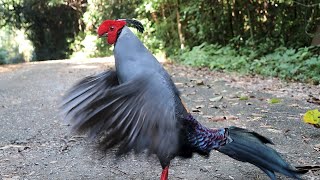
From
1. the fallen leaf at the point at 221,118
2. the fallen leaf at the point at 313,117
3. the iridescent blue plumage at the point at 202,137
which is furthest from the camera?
the fallen leaf at the point at 221,118

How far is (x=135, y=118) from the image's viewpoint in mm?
2014

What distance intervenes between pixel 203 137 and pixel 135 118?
23.4 inches

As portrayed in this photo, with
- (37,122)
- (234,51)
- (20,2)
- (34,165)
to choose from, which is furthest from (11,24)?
(34,165)

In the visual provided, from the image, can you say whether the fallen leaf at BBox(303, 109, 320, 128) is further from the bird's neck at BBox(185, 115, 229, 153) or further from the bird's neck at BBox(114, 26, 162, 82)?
the bird's neck at BBox(114, 26, 162, 82)

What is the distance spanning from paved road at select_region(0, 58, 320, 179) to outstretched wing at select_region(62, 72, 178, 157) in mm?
176

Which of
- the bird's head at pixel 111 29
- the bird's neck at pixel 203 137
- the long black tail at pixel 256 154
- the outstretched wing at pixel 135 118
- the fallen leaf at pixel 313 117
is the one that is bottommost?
the fallen leaf at pixel 313 117

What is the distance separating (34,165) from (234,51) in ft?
31.7

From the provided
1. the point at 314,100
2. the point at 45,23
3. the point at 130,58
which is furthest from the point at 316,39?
the point at 45,23

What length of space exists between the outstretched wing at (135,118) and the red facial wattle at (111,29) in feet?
1.41

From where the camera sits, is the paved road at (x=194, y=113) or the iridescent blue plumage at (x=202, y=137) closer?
the iridescent blue plumage at (x=202, y=137)

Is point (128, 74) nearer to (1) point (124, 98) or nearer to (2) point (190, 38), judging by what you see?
(1) point (124, 98)

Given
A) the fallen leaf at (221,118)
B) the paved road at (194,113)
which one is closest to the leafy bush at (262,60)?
the paved road at (194,113)

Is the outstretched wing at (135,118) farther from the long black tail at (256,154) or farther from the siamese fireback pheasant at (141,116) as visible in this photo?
the long black tail at (256,154)

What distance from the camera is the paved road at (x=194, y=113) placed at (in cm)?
330
